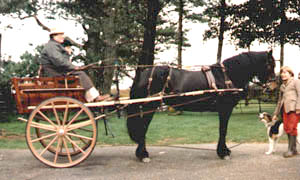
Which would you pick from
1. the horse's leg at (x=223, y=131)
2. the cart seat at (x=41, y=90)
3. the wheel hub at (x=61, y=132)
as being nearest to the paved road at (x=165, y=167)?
the horse's leg at (x=223, y=131)

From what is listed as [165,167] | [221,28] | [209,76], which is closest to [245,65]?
[209,76]

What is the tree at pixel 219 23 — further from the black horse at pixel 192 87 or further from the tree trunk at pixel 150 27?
the black horse at pixel 192 87

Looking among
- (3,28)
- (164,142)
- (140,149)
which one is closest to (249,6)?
(164,142)

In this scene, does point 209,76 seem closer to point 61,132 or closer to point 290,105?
point 290,105

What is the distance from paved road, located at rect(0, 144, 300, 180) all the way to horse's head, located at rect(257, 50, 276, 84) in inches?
70.7

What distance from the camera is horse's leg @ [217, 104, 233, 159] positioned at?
299 inches

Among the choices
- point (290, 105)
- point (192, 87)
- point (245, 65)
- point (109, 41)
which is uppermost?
point (109, 41)

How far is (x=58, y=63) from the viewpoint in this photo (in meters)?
6.82

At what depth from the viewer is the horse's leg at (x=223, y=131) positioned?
7.60m

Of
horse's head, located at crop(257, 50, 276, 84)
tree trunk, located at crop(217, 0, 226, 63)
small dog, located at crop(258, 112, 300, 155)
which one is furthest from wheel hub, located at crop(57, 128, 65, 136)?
tree trunk, located at crop(217, 0, 226, 63)

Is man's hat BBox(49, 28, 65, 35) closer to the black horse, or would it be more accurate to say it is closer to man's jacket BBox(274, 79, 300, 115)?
the black horse

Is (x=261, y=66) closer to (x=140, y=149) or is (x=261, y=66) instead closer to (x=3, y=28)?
(x=140, y=149)

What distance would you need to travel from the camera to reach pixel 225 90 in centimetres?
756

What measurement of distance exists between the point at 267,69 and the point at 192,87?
1.86 m
